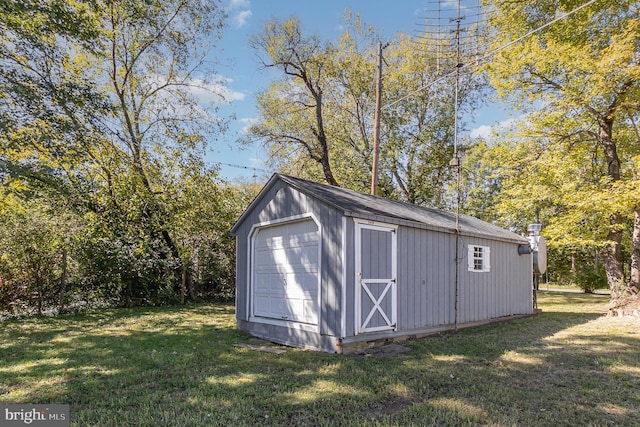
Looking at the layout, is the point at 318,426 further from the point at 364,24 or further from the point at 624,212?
the point at 364,24

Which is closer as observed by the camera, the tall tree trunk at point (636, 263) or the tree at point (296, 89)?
the tall tree trunk at point (636, 263)

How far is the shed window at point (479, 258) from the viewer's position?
8609 millimetres

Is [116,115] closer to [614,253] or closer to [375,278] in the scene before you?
[375,278]

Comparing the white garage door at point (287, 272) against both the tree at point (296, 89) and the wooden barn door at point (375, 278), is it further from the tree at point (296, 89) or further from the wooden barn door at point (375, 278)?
the tree at point (296, 89)

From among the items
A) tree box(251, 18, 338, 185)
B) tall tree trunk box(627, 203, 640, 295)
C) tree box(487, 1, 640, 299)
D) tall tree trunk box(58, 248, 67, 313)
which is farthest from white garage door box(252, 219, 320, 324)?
tall tree trunk box(627, 203, 640, 295)

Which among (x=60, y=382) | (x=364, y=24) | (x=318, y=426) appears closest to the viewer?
(x=318, y=426)

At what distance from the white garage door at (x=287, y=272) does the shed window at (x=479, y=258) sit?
3823mm

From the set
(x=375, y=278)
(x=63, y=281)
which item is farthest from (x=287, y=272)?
(x=63, y=281)

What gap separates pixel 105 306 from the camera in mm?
11328

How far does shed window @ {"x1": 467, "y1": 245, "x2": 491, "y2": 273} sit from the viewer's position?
861cm

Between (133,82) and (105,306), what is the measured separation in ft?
23.3

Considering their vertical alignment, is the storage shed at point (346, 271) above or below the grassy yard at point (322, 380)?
above

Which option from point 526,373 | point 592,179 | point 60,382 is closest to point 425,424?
point 526,373

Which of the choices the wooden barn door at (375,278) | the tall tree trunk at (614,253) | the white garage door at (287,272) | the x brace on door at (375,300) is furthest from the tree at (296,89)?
the x brace on door at (375,300)
